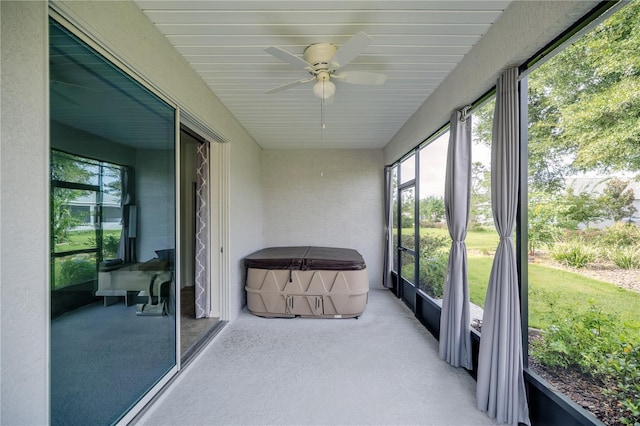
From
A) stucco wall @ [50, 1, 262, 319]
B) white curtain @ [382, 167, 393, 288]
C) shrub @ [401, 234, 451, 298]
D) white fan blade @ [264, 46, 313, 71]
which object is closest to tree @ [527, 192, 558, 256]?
shrub @ [401, 234, 451, 298]

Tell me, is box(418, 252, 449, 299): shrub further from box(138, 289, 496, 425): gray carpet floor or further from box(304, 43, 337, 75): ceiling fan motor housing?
box(304, 43, 337, 75): ceiling fan motor housing

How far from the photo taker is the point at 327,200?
5.24 metres

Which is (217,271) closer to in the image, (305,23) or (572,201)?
(305,23)

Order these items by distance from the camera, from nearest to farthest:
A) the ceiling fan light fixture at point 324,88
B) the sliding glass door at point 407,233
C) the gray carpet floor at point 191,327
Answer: the ceiling fan light fixture at point 324,88 < the gray carpet floor at point 191,327 < the sliding glass door at point 407,233

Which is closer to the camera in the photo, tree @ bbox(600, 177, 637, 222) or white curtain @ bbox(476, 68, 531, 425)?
tree @ bbox(600, 177, 637, 222)

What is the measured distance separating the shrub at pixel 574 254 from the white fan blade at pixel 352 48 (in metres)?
1.72

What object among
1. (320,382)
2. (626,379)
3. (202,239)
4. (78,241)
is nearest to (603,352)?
(626,379)

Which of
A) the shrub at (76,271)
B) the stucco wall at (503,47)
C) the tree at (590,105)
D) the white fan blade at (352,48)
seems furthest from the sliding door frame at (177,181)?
the tree at (590,105)

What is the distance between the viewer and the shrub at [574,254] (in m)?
1.44

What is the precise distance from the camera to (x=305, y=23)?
1805 millimetres

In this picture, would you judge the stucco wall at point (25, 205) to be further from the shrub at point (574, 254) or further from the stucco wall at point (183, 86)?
the shrub at point (574, 254)

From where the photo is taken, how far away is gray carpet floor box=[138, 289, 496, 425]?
1.83 metres

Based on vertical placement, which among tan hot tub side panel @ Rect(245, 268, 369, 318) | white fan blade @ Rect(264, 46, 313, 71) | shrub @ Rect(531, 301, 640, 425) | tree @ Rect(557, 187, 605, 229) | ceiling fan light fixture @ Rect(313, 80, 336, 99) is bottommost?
tan hot tub side panel @ Rect(245, 268, 369, 318)

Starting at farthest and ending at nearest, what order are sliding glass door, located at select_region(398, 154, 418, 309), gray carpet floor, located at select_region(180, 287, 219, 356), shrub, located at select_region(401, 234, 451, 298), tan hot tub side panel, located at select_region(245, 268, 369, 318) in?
1. sliding glass door, located at select_region(398, 154, 418, 309)
2. tan hot tub side panel, located at select_region(245, 268, 369, 318)
3. shrub, located at select_region(401, 234, 451, 298)
4. gray carpet floor, located at select_region(180, 287, 219, 356)
